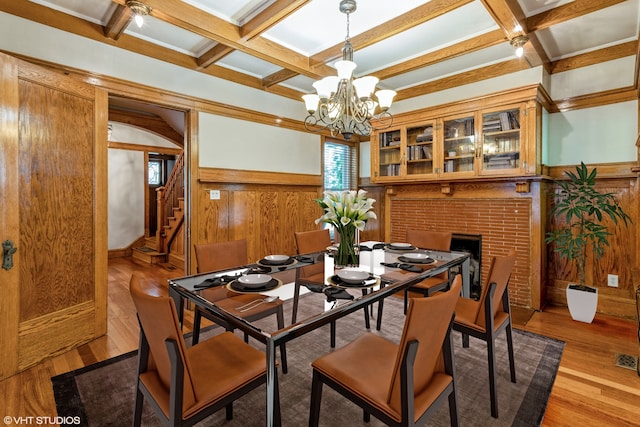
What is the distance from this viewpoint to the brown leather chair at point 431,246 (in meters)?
2.55

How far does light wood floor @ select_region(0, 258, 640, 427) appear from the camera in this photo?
1.78 meters

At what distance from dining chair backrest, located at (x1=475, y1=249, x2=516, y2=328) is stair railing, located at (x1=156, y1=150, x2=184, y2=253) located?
5499 millimetres

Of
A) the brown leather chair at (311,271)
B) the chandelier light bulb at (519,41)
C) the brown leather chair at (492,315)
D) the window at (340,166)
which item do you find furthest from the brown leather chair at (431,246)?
the window at (340,166)

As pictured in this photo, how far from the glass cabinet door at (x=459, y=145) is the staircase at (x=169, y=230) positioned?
4346 mm

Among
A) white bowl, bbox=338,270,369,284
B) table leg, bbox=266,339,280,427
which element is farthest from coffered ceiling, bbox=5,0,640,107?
table leg, bbox=266,339,280,427

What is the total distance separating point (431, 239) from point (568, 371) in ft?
4.55

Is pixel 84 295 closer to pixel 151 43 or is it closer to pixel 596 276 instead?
pixel 151 43

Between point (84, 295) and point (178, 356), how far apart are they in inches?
86.2

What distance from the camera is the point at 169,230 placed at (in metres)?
5.81

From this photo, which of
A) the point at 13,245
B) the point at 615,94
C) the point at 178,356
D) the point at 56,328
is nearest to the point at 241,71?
the point at 13,245

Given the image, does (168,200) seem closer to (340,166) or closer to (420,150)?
(340,166)

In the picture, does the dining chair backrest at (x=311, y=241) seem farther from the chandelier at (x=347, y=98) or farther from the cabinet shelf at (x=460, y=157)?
the cabinet shelf at (x=460, y=157)

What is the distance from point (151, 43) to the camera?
3.04m

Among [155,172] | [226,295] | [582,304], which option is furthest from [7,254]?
[155,172]
